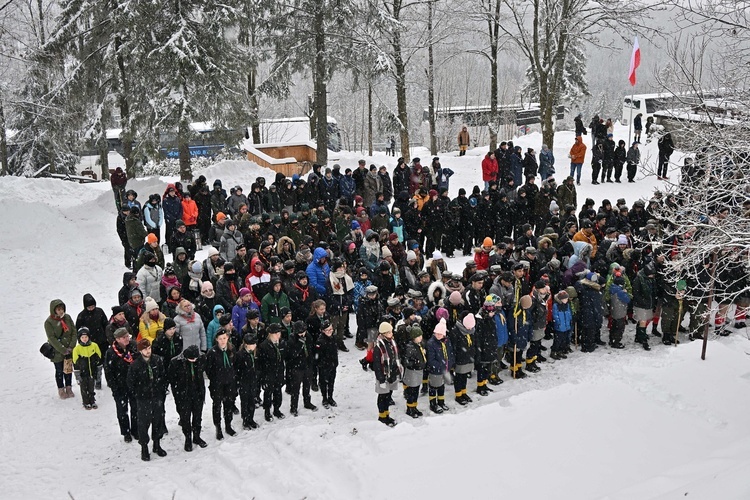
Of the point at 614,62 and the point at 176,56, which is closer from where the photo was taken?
the point at 176,56

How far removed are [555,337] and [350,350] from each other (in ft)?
12.0

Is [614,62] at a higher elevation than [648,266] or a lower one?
higher

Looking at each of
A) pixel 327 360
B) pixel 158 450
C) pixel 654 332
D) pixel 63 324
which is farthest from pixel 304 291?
pixel 654 332

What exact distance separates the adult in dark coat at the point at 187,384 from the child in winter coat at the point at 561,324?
6.00 meters

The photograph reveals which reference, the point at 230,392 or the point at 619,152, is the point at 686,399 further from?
the point at 619,152

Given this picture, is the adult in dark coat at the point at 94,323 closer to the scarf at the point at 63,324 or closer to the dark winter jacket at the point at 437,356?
the scarf at the point at 63,324

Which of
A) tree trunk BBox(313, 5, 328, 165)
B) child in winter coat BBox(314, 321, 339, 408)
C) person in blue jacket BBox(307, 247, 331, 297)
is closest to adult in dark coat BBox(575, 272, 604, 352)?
person in blue jacket BBox(307, 247, 331, 297)

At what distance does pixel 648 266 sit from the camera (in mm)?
11992

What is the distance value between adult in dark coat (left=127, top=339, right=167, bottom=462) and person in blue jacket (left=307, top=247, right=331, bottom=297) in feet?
12.0

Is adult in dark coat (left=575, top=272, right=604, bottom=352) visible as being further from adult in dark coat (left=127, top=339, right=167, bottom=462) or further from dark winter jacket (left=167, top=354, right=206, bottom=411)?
adult in dark coat (left=127, top=339, right=167, bottom=462)

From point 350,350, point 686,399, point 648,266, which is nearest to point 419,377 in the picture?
point 350,350

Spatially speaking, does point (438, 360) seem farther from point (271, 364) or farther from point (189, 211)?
point (189, 211)

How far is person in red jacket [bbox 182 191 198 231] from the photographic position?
Answer: 1602 centimetres

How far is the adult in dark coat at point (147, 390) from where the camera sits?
855 centimetres
